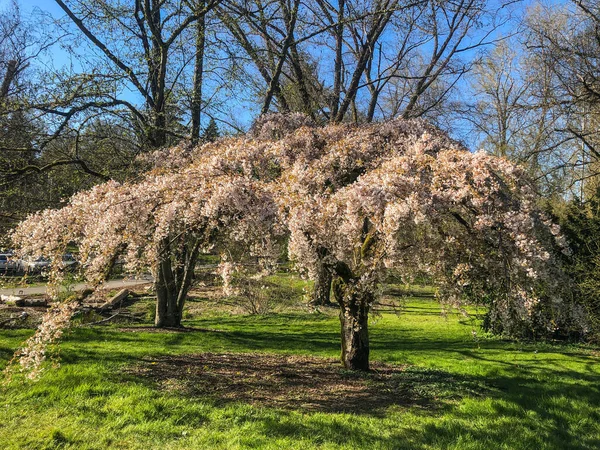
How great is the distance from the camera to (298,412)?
4.59 m

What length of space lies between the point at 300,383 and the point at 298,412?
1.19m

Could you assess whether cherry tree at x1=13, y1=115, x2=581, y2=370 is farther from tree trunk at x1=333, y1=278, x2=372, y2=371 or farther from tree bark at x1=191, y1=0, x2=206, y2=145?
tree bark at x1=191, y1=0, x2=206, y2=145

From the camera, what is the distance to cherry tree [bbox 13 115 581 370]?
13.9ft

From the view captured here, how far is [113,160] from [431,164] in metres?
7.71

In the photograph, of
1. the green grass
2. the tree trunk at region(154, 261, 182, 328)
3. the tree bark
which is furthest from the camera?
the tree trunk at region(154, 261, 182, 328)

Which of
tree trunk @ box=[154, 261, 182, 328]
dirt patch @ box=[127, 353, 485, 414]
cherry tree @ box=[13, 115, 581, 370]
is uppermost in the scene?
cherry tree @ box=[13, 115, 581, 370]

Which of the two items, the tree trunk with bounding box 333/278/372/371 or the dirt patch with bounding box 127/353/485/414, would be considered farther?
the tree trunk with bounding box 333/278/372/371

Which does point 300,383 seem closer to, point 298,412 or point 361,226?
point 298,412

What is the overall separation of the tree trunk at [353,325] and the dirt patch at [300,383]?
229 mm

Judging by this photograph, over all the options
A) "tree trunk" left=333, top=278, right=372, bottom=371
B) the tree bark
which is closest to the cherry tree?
"tree trunk" left=333, top=278, right=372, bottom=371

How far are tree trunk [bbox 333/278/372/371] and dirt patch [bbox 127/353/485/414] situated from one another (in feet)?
0.75

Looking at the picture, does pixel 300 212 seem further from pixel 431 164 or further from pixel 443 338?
pixel 443 338

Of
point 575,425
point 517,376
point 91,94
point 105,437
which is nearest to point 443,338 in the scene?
point 517,376

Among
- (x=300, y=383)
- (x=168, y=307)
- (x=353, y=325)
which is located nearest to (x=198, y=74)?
(x=168, y=307)
